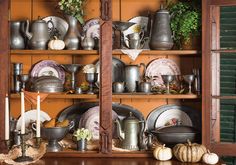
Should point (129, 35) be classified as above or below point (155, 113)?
above

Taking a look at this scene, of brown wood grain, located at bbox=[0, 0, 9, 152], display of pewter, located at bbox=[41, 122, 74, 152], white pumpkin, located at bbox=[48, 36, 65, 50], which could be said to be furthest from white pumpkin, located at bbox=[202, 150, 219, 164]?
brown wood grain, located at bbox=[0, 0, 9, 152]

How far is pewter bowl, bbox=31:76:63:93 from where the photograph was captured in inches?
109

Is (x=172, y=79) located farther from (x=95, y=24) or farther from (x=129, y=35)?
(x=95, y=24)

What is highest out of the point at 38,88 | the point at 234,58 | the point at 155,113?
the point at 234,58

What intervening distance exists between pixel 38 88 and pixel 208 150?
1.23 meters

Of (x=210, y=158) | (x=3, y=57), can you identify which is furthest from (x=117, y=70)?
(x=210, y=158)

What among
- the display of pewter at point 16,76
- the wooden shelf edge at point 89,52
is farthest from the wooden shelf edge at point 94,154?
the wooden shelf edge at point 89,52

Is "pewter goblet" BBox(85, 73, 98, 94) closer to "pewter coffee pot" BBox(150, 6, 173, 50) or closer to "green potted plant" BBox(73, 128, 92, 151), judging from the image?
"green potted plant" BBox(73, 128, 92, 151)

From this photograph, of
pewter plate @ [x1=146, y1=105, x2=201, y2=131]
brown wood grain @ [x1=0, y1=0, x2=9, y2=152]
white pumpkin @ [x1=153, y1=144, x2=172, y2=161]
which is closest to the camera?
white pumpkin @ [x1=153, y1=144, x2=172, y2=161]

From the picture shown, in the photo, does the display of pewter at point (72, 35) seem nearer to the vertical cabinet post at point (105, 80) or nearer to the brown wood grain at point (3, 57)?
the vertical cabinet post at point (105, 80)

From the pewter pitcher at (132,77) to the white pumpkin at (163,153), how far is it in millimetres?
483

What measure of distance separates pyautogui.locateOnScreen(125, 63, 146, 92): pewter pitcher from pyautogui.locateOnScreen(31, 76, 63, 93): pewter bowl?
1.61ft

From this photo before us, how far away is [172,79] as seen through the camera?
2803 millimetres

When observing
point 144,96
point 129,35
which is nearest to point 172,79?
point 144,96
